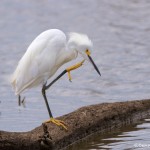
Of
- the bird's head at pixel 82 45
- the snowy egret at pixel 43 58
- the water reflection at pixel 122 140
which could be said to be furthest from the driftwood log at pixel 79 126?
the bird's head at pixel 82 45

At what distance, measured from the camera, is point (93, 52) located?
49.0ft

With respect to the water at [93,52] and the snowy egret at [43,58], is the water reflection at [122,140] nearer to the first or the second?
the water at [93,52]

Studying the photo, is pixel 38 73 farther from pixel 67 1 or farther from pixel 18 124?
pixel 67 1

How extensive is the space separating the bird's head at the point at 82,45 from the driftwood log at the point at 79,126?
618 mm

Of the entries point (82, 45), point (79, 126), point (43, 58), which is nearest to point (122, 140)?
point (79, 126)

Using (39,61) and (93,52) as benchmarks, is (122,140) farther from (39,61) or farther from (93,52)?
(93,52)

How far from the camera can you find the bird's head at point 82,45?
9.24 meters

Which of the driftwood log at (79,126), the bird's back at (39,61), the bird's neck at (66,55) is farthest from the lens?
the bird's neck at (66,55)

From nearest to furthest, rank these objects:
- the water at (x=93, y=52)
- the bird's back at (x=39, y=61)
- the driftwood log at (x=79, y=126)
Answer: the driftwood log at (x=79, y=126), the bird's back at (x=39, y=61), the water at (x=93, y=52)

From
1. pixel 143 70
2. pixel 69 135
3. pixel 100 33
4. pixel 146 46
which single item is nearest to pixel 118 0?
pixel 100 33

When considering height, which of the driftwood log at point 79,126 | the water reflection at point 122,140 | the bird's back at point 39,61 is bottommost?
the water reflection at point 122,140

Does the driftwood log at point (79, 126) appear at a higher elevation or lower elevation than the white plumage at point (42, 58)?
lower

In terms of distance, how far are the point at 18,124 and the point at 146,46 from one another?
6.13 metres

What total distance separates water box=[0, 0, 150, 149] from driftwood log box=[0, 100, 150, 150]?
2.03ft
